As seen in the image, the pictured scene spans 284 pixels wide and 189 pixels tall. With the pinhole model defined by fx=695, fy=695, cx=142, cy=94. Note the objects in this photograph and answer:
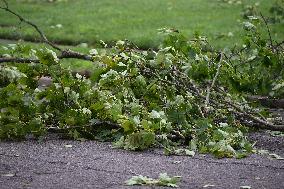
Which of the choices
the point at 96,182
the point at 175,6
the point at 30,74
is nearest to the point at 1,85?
the point at 30,74

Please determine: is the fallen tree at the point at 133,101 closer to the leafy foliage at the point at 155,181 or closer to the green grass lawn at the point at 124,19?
the leafy foliage at the point at 155,181

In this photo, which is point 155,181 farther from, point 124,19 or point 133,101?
point 124,19

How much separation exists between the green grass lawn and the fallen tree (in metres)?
4.54

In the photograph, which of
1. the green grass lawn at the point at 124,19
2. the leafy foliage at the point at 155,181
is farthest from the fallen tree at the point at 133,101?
the green grass lawn at the point at 124,19

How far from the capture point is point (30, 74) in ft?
18.7

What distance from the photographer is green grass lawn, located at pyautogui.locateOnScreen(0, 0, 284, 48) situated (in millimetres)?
11273

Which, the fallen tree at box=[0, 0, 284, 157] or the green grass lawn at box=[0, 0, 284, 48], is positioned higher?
the fallen tree at box=[0, 0, 284, 157]

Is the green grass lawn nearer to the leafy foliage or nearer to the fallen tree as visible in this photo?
the fallen tree

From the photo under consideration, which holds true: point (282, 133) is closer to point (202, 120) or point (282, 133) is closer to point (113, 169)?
point (202, 120)

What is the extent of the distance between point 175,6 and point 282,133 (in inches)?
399

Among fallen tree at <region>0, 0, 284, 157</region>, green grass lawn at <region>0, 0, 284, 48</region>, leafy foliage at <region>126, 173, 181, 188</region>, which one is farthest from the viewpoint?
green grass lawn at <region>0, 0, 284, 48</region>

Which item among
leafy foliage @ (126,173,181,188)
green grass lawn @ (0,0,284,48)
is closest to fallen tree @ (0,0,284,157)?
leafy foliage @ (126,173,181,188)

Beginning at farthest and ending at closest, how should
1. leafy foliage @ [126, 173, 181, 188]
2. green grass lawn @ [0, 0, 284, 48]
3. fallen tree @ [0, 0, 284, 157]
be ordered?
1. green grass lawn @ [0, 0, 284, 48]
2. fallen tree @ [0, 0, 284, 157]
3. leafy foliage @ [126, 173, 181, 188]

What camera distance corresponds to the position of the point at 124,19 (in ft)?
44.4
